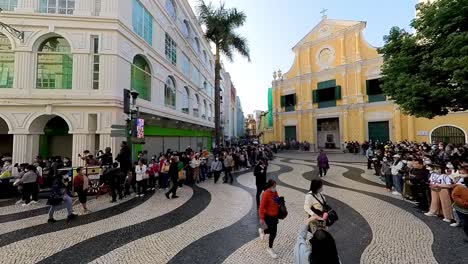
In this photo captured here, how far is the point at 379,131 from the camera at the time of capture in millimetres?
25906

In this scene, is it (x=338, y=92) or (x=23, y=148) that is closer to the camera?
(x=23, y=148)

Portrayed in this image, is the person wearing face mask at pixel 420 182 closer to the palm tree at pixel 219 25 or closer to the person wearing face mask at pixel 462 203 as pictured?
the person wearing face mask at pixel 462 203

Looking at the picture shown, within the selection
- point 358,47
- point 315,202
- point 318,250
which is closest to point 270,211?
point 315,202

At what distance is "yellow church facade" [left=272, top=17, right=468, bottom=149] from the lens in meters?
24.0

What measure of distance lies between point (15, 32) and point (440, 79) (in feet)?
58.4

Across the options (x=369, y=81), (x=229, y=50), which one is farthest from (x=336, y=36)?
(x=229, y=50)

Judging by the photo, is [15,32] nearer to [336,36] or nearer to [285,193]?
[285,193]

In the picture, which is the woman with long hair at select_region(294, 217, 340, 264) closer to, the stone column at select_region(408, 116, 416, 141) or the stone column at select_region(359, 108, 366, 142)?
the stone column at select_region(408, 116, 416, 141)

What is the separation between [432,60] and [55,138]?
57.7 feet

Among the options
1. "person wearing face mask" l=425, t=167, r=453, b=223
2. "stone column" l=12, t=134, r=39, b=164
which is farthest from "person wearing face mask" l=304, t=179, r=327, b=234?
"stone column" l=12, t=134, r=39, b=164

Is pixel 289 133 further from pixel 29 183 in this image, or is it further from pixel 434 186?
pixel 29 183

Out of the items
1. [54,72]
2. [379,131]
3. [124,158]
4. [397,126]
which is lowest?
[124,158]

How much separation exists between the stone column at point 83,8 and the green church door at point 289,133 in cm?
2754

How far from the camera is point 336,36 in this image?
95.8ft
